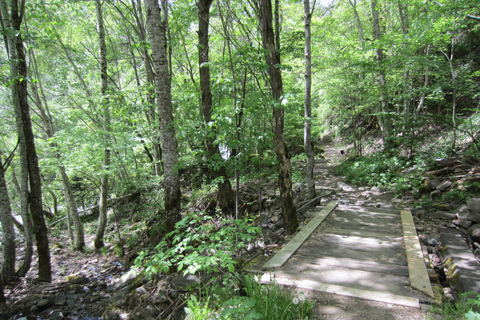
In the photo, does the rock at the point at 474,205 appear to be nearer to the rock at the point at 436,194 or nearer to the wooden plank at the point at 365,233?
the rock at the point at 436,194

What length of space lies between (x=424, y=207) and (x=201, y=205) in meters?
6.12

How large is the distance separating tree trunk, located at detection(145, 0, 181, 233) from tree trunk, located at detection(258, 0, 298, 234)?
1.79 m

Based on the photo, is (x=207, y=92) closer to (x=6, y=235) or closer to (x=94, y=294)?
(x=94, y=294)

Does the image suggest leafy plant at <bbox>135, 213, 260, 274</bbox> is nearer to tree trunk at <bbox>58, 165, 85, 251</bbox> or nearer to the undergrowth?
the undergrowth

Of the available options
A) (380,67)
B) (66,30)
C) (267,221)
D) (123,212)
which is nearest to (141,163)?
(123,212)

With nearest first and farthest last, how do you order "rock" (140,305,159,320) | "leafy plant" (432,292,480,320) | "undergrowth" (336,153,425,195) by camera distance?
"leafy plant" (432,292,480,320) < "rock" (140,305,159,320) < "undergrowth" (336,153,425,195)

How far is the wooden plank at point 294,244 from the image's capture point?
3161mm

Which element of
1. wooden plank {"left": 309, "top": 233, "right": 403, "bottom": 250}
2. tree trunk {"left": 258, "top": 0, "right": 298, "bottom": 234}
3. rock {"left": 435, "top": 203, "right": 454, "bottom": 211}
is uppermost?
tree trunk {"left": 258, "top": 0, "right": 298, "bottom": 234}

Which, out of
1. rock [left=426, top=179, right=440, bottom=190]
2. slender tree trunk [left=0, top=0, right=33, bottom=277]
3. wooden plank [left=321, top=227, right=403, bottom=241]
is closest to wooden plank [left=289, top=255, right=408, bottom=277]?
wooden plank [left=321, top=227, right=403, bottom=241]

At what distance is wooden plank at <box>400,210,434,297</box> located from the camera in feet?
8.13

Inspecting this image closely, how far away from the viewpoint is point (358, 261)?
317 centimetres

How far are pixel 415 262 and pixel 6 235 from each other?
820cm

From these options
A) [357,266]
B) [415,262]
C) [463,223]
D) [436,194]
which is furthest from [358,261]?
[436,194]

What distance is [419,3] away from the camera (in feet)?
24.2
